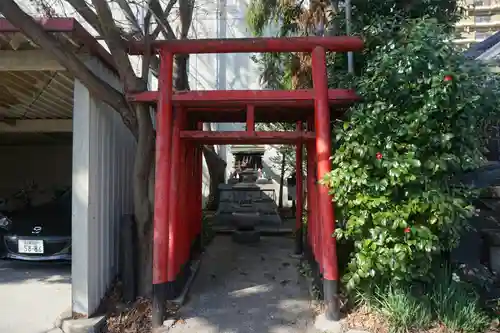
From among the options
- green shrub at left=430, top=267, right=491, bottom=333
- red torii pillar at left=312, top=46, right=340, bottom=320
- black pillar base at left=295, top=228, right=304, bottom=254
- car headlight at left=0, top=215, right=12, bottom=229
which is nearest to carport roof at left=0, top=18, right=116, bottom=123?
car headlight at left=0, top=215, right=12, bottom=229

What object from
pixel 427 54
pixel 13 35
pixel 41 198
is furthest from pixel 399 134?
pixel 41 198

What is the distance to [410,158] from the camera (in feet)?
12.8

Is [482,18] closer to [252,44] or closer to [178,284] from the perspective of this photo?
[252,44]

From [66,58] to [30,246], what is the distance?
342 cm

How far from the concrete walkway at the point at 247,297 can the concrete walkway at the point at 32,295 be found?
4.99 ft

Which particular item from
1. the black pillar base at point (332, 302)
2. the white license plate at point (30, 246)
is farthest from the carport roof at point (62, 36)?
the black pillar base at point (332, 302)

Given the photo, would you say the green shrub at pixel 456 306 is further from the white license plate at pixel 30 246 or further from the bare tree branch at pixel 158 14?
the white license plate at pixel 30 246

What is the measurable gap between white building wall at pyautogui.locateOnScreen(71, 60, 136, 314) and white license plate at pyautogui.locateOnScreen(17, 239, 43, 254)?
5.34ft

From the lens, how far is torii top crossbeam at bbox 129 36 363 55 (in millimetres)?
4797

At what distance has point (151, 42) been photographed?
4859mm

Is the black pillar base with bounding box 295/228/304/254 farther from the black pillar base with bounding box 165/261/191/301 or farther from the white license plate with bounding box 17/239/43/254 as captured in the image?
the white license plate with bounding box 17/239/43/254

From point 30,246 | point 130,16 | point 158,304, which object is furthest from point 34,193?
point 158,304

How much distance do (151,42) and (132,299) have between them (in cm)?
317

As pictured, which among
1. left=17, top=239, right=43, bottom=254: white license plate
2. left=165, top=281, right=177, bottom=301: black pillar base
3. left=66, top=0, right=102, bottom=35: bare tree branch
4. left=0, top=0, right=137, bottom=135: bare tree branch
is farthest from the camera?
left=17, top=239, right=43, bottom=254: white license plate
